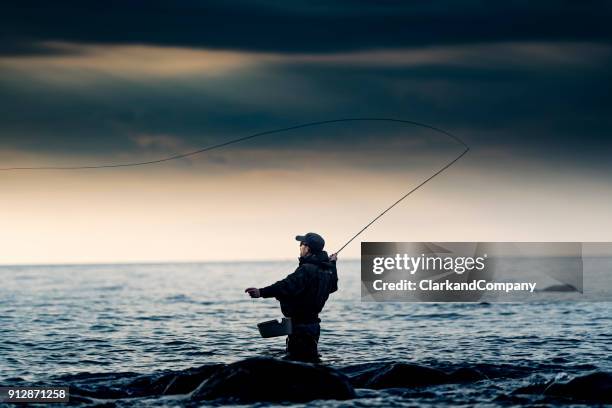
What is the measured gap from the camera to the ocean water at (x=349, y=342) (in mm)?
14078

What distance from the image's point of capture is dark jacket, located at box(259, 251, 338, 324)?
1302 cm

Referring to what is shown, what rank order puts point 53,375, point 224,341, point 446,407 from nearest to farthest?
1. point 446,407
2. point 53,375
3. point 224,341

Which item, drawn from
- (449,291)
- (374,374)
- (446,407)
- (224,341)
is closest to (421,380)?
(374,374)

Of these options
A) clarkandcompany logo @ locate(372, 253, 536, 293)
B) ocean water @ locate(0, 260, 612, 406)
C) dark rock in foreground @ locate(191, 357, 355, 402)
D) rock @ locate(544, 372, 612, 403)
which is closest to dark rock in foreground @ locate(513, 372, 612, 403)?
rock @ locate(544, 372, 612, 403)

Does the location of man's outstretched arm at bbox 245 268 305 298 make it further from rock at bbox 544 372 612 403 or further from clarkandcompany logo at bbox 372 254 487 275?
clarkandcompany logo at bbox 372 254 487 275

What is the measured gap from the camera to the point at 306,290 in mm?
13180

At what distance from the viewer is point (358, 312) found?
31078 mm

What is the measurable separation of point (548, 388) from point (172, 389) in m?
5.60

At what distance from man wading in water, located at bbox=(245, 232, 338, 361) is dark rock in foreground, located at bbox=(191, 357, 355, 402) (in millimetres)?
1434

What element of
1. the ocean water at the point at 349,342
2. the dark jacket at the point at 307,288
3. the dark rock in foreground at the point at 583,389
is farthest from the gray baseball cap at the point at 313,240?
the dark rock in foreground at the point at 583,389

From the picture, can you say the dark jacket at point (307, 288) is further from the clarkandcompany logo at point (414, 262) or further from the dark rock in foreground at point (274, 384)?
the clarkandcompany logo at point (414, 262)

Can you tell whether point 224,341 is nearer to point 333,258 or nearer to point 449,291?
point 333,258

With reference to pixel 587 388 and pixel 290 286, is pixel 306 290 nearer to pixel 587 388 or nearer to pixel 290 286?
pixel 290 286

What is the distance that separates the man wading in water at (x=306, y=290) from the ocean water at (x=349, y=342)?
1580 millimetres
